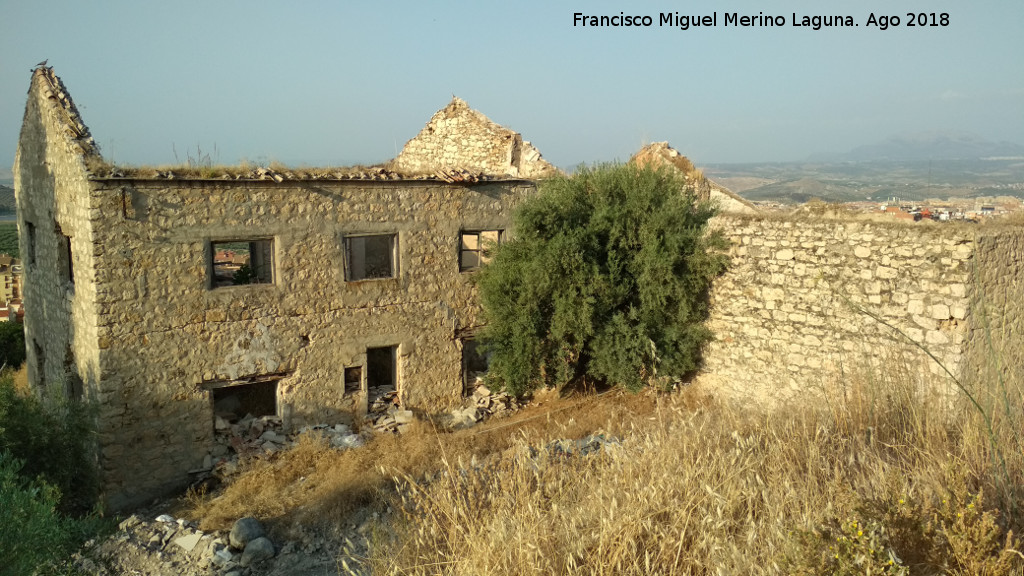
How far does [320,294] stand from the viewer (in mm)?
11680

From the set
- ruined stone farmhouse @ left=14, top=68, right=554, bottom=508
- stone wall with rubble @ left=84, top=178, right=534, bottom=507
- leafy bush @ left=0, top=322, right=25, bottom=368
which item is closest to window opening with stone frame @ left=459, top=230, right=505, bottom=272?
ruined stone farmhouse @ left=14, top=68, right=554, bottom=508

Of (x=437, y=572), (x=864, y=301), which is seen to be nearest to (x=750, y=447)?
(x=437, y=572)

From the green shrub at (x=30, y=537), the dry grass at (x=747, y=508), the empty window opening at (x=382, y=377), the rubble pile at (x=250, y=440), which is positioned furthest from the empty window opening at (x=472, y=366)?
the green shrub at (x=30, y=537)

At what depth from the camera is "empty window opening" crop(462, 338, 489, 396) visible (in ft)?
44.0

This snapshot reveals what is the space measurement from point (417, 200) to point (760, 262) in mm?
5940

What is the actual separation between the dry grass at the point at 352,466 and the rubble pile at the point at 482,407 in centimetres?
47

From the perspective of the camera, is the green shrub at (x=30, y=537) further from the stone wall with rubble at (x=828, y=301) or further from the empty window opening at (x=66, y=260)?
the empty window opening at (x=66, y=260)

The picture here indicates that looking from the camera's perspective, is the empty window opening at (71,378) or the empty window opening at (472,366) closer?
the empty window opening at (71,378)

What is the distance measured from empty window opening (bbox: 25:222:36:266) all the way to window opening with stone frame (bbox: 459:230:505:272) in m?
8.22

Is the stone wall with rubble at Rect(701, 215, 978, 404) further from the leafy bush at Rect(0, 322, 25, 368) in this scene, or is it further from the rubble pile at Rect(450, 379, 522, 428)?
the leafy bush at Rect(0, 322, 25, 368)

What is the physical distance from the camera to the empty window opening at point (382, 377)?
12.6m

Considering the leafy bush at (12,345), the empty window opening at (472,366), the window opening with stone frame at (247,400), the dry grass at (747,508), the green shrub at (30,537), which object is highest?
the dry grass at (747,508)

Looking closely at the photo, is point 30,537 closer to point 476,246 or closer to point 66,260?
point 66,260

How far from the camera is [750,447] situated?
15.0ft
